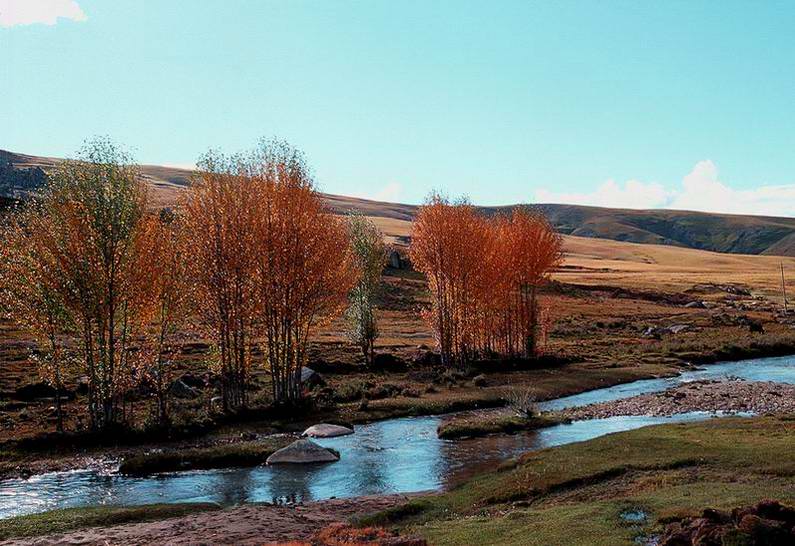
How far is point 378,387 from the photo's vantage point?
6206cm

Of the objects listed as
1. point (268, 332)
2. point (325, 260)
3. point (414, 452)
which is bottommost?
point (414, 452)

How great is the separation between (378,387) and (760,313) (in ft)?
338

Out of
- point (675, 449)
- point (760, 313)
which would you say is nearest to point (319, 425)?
point (675, 449)

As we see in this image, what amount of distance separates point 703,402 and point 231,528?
4183 cm

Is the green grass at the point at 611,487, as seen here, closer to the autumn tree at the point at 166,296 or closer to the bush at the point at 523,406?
the bush at the point at 523,406

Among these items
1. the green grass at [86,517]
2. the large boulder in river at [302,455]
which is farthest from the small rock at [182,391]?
the green grass at [86,517]

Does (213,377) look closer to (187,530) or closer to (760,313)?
(187,530)

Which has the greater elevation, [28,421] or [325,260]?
[325,260]

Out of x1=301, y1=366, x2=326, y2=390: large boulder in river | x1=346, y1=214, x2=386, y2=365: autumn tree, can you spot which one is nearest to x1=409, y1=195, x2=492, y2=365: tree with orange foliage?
x1=346, y1=214, x2=386, y2=365: autumn tree

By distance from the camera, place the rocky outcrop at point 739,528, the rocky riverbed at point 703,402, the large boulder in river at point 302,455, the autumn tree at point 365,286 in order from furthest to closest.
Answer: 1. the autumn tree at point 365,286
2. the rocky riverbed at point 703,402
3. the large boulder in river at point 302,455
4. the rocky outcrop at point 739,528

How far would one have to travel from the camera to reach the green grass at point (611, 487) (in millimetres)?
22312

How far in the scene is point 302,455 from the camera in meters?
40.1

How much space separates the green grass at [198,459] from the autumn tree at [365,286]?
35535 mm

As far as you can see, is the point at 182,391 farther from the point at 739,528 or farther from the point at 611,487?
the point at 739,528
